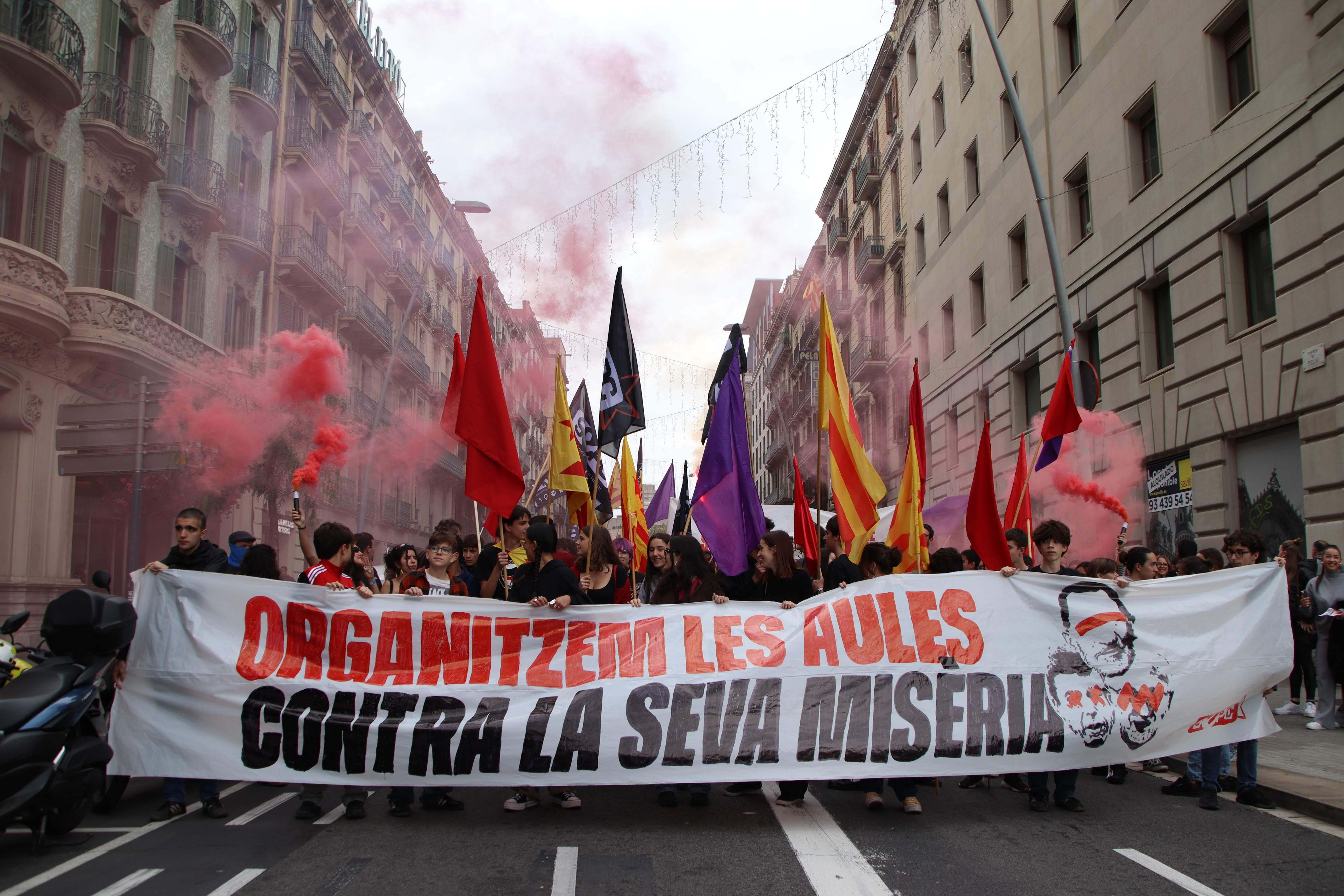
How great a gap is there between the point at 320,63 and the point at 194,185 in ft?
27.5

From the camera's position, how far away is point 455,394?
7566mm

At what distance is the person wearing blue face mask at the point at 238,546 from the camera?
7.12 metres

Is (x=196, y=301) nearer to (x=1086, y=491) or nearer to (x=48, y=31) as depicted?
(x=48, y=31)

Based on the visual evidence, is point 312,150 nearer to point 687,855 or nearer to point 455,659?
point 455,659

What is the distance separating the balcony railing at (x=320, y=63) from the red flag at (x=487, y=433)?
22685mm

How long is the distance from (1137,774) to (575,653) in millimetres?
4322

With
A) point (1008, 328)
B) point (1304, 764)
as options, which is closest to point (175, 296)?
point (1008, 328)

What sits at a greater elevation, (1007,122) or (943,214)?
(1007,122)

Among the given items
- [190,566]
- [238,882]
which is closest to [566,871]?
[238,882]

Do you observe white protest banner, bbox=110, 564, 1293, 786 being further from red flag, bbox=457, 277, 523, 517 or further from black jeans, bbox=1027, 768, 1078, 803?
red flag, bbox=457, 277, 523, 517

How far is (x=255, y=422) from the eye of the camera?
19203 mm

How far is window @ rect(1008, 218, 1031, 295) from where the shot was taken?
20.7m

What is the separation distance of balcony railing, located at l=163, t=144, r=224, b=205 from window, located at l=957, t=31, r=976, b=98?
54.8 feet

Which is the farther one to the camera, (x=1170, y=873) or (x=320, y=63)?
(x=320, y=63)
